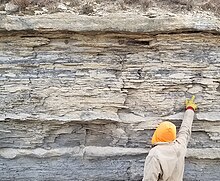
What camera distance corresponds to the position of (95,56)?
592 cm

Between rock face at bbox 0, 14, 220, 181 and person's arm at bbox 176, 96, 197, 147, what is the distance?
15 cm

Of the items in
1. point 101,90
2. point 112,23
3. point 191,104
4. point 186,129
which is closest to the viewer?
point 186,129

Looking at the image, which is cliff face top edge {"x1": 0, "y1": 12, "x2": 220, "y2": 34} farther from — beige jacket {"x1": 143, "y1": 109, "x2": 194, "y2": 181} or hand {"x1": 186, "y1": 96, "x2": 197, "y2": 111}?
beige jacket {"x1": 143, "y1": 109, "x2": 194, "y2": 181}

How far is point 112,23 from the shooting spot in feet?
18.5

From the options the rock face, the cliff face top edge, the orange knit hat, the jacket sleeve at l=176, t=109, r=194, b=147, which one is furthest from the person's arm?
the cliff face top edge

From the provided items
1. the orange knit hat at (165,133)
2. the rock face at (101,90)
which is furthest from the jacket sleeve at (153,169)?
the rock face at (101,90)

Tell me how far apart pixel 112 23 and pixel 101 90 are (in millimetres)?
1046

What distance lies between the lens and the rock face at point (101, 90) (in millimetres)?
5742

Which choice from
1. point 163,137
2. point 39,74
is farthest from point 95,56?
point 163,137

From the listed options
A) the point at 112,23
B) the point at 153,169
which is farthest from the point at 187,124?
the point at 112,23

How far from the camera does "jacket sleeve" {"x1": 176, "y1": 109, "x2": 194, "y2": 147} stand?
4.94 meters

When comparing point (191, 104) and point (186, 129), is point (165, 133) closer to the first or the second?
point (186, 129)

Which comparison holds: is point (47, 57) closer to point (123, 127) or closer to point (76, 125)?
point (76, 125)

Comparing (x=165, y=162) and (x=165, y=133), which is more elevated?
(x=165, y=133)
